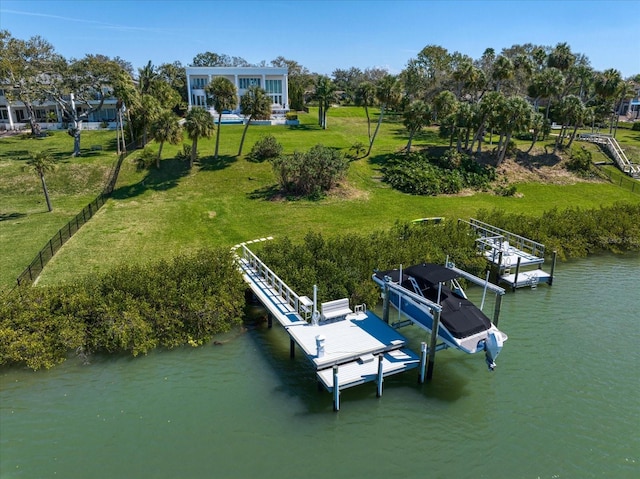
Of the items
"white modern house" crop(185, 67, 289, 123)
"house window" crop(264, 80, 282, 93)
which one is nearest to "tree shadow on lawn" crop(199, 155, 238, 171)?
"white modern house" crop(185, 67, 289, 123)

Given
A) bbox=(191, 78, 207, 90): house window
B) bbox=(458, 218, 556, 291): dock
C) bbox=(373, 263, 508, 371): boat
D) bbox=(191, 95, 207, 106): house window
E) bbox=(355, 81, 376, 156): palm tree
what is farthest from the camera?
bbox=(191, 95, 207, 106): house window

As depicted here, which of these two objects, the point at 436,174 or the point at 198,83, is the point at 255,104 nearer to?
the point at 436,174

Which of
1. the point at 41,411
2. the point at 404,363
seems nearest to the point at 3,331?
the point at 41,411

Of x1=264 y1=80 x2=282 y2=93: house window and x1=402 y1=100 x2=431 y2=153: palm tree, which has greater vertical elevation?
x1=264 y1=80 x2=282 y2=93: house window

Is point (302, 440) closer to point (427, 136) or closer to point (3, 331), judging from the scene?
point (3, 331)

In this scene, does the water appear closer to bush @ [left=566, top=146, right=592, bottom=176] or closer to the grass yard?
the grass yard

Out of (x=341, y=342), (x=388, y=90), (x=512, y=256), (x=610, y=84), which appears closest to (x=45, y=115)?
(x=388, y=90)
